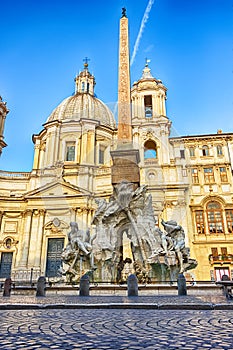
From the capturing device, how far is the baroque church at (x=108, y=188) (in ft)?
96.7

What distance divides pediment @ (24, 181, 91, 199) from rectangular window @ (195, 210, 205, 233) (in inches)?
→ 484

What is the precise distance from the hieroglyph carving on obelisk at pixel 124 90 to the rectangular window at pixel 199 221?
15519 millimetres

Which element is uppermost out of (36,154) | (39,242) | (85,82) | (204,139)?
(85,82)

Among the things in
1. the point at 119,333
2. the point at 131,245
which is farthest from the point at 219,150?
the point at 119,333

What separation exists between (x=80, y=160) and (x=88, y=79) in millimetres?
16808

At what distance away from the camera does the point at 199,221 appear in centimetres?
3000

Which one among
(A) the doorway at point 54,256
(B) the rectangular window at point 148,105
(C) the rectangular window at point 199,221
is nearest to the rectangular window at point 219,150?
(C) the rectangular window at point 199,221

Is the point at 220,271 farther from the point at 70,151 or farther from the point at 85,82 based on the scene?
the point at 85,82

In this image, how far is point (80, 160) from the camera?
120ft

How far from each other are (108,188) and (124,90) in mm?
14876

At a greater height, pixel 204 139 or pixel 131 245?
pixel 204 139

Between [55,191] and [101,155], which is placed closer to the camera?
[55,191]

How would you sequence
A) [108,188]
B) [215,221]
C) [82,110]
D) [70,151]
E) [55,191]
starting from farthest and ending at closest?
[82,110]
[70,151]
[55,191]
[108,188]
[215,221]

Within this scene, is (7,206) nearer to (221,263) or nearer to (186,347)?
(221,263)
